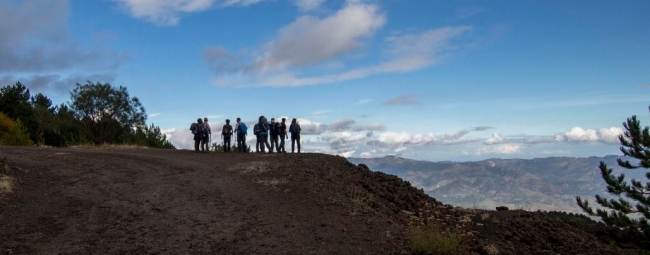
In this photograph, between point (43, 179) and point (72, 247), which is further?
point (43, 179)

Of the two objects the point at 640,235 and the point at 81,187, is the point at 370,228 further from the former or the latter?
the point at 640,235

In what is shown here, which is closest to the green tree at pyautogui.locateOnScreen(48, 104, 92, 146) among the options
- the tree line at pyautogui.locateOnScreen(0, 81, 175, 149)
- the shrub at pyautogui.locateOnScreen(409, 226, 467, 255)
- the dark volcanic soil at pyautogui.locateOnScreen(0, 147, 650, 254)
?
the tree line at pyautogui.locateOnScreen(0, 81, 175, 149)

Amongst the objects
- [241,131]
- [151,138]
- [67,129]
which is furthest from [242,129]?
[67,129]

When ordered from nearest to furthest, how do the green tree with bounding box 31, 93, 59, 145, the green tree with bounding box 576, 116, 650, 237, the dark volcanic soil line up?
1. the dark volcanic soil
2. the green tree with bounding box 576, 116, 650, 237
3. the green tree with bounding box 31, 93, 59, 145

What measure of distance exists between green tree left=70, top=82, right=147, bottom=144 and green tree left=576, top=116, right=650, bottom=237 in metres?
28.3

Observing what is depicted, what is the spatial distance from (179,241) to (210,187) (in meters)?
4.09

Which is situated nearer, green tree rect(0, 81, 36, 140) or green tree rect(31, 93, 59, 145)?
green tree rect(31, 93, 59, 145)

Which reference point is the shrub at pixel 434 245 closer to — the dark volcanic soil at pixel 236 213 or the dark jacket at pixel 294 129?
the dark volcanic soil at pixel 236 213

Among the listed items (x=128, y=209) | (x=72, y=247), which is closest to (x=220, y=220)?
(x=128, y=209)

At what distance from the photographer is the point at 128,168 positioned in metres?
15.6

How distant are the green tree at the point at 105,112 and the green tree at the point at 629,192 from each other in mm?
28340

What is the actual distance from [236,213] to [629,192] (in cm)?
1598

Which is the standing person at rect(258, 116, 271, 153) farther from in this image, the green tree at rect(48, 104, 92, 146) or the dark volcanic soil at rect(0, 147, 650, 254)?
the green tree at rect(48, 104, 92, 146)

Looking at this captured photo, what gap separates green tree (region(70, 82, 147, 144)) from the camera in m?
34.7
